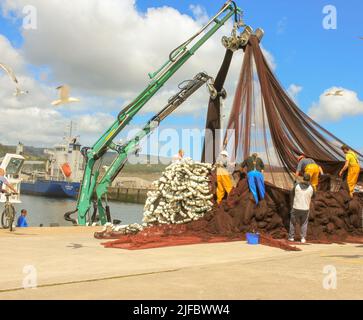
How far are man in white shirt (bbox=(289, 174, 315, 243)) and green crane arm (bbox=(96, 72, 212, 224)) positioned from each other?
11.9 metres

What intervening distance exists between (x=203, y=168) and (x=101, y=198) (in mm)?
11232

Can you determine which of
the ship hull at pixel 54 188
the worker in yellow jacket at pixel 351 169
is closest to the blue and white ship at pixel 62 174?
the ship hull at pixel 54 188

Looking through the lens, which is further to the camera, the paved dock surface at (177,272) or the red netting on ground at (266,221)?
the red netting on ground at (266,221)

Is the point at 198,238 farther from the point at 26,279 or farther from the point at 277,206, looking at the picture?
the point at 26,279

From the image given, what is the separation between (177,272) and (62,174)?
81343 millimetres

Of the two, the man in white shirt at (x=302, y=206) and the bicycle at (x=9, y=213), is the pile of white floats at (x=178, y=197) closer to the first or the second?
the man in white shirt at (x=302, y=206)

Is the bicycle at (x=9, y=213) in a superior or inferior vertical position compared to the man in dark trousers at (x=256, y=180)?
inferior

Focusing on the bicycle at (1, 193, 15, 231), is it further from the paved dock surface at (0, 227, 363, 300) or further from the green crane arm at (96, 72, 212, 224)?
the green crane arm at (96, 72, 212, 224)

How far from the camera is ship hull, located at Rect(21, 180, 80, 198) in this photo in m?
80.4

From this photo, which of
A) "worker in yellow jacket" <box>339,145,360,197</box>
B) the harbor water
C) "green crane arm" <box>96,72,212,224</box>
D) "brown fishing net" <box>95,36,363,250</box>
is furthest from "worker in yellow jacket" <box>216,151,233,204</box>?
the harbor water

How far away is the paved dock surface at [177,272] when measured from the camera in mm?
4797

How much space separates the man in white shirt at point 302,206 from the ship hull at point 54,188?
229 ft

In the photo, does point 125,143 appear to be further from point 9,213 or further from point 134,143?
point 9,213
